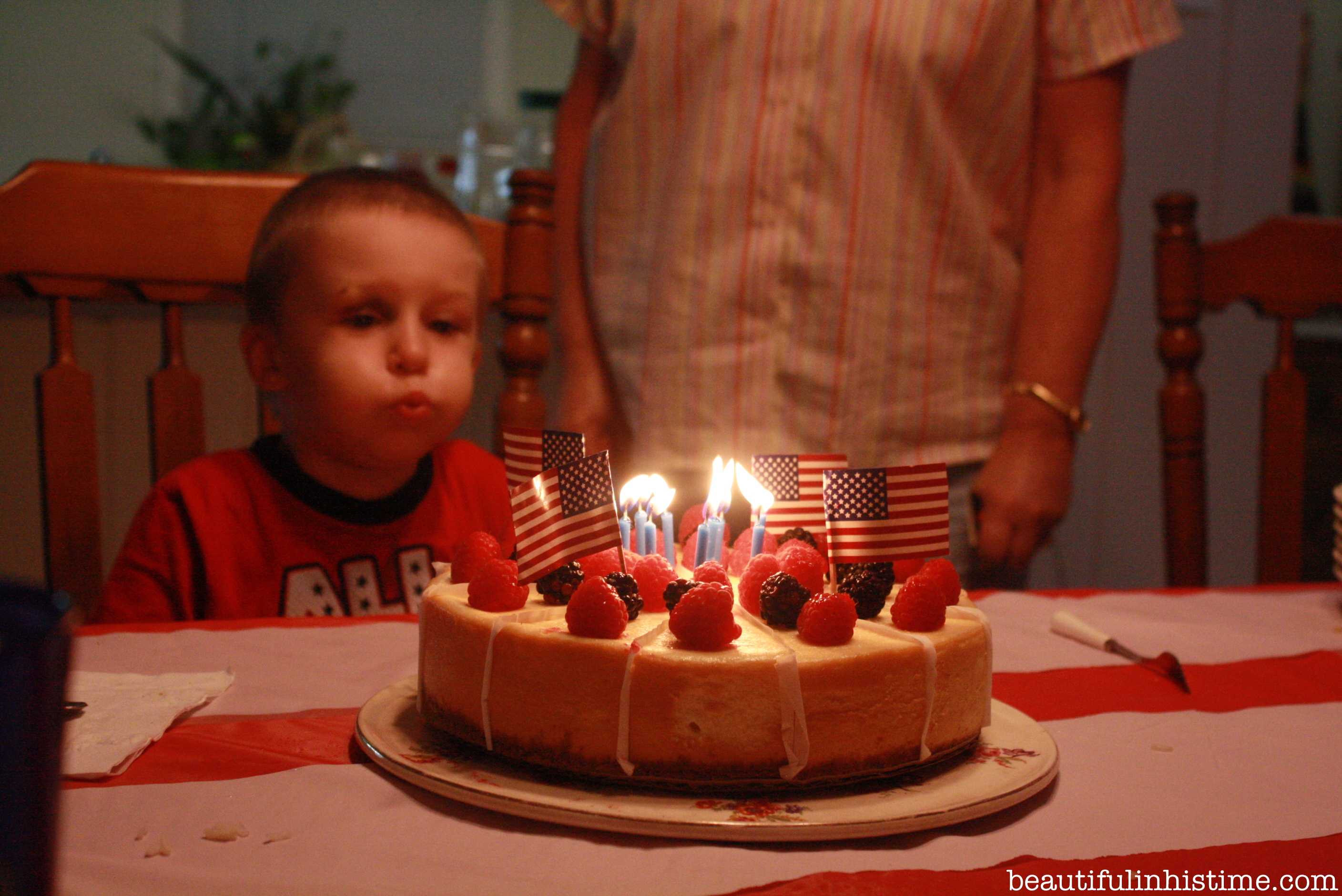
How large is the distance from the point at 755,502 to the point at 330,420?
0.74 m

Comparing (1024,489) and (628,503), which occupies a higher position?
(628,503)

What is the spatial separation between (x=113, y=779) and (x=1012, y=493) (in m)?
1.40

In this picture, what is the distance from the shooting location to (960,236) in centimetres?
178

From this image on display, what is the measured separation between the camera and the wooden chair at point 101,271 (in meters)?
1.45

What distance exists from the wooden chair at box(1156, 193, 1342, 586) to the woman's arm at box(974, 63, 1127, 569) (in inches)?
5.1

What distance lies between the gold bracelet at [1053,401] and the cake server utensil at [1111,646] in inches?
22.2

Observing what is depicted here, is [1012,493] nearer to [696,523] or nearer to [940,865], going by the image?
[696,523]

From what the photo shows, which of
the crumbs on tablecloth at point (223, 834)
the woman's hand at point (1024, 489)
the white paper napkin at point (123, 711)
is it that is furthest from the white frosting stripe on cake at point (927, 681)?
the woman's hand at point (1024, 489)

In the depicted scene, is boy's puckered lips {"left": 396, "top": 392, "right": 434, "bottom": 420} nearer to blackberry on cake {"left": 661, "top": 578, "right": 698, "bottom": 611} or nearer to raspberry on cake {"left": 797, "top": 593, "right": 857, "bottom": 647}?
blackberry on cake {"left": 661, "top": 578, "right": 698, "bottom": 611}

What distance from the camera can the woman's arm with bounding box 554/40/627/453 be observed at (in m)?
1.92

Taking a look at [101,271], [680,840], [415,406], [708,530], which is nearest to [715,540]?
[708,530]

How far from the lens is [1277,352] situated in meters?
1.82

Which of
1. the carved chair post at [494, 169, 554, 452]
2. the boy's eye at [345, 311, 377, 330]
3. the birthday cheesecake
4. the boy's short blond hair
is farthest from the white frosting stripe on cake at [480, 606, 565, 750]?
the carved chair post at [494, 169, 554, 452]

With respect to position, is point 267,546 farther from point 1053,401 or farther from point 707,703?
point 1053,401
